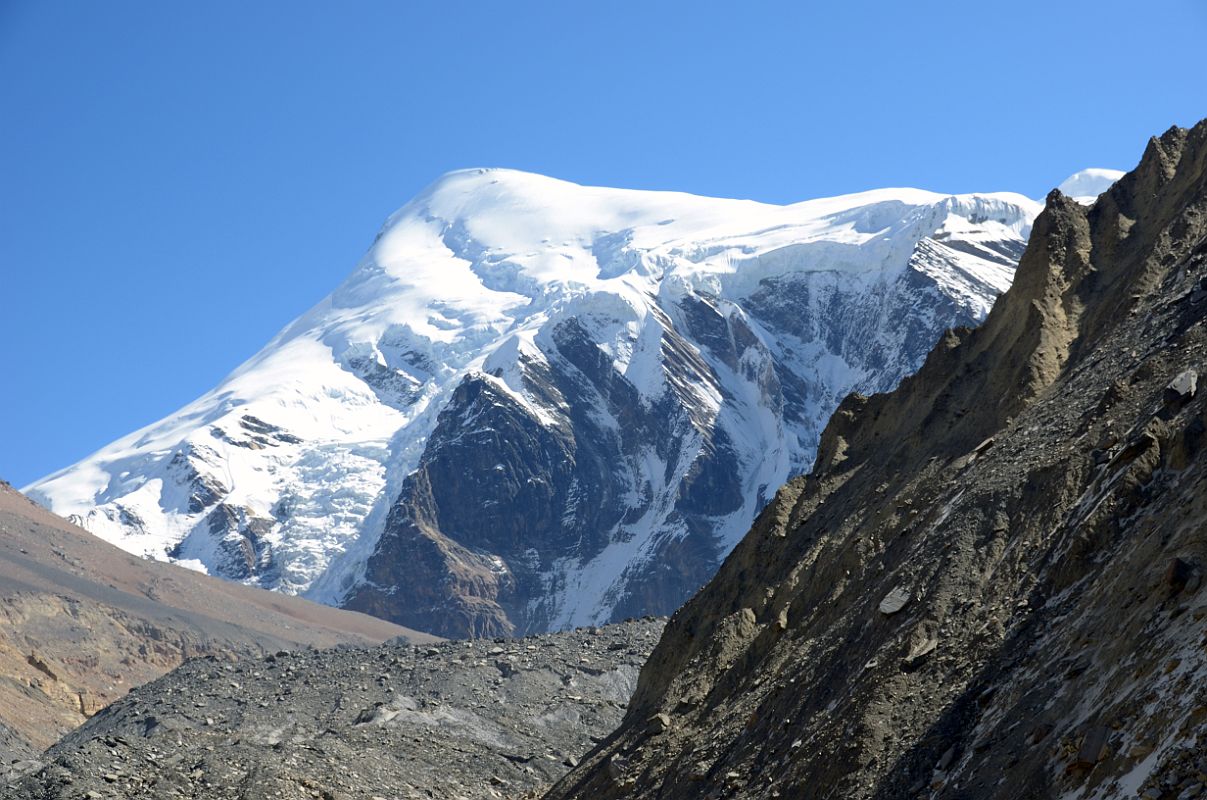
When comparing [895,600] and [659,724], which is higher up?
[895,600]

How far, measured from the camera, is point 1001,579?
3566 centimetres

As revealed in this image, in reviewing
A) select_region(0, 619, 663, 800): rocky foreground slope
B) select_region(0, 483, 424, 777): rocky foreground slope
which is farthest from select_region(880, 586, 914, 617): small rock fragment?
select_region(0, 483, 424, 777): rocky foreground slope

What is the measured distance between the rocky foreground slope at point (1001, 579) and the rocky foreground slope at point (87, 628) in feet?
228

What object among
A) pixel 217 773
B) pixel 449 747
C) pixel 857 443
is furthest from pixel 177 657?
pixel 857 443

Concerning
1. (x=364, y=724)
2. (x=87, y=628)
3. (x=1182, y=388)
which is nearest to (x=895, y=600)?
(x=1182, y=388)

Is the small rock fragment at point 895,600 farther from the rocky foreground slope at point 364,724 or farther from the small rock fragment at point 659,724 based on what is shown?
the rocky foreground slope at point 364,724

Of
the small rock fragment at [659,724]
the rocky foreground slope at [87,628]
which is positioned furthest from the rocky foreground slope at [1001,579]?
the rocky foreground slope at [87,628]

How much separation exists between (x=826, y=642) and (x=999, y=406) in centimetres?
824

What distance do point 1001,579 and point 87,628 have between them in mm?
136148

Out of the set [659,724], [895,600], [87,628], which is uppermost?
[895,600]

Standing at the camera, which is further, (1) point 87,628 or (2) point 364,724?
(1) point 87,628

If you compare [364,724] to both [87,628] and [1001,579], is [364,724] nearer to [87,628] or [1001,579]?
[1001,579]

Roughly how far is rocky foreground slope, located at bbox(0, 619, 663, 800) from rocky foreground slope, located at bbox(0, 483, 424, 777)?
86.6 ft

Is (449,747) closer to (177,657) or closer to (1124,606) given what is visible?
(1124,606)
